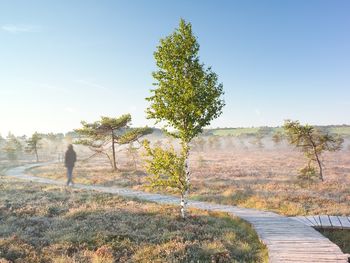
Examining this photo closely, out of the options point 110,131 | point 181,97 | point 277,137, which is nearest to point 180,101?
point 181,97

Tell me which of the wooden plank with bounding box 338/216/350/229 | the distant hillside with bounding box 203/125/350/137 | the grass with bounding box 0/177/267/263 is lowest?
the wooden plank with bounding box 338/216/350/229

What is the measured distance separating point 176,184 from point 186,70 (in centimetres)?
533

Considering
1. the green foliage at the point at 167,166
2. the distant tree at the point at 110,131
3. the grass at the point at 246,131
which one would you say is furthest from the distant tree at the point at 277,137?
the green foliage at the point at 167,166

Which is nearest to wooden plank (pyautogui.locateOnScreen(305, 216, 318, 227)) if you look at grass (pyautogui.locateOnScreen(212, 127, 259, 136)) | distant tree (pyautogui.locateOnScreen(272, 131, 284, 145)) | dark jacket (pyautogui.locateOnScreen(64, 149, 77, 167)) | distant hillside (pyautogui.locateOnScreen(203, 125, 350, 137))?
dark jacket (pyautogui.locateOnScreen(64, 149, 77, 167))

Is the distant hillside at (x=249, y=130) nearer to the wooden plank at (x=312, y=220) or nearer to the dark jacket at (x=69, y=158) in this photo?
the dark jacket at (x=69, y=158)

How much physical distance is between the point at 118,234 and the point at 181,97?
21.3 ft

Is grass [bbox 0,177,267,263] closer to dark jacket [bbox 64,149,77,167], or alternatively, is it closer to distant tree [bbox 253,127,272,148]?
dark jacket [bbox 64,149,77,167]

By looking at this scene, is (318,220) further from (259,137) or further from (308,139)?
(259,137)

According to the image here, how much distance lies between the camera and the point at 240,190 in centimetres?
2347

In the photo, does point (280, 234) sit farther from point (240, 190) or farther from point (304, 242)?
point (240, 190)

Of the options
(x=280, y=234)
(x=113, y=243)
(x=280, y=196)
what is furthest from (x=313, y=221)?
(x=113, y=243)

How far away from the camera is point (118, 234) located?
12.9 m

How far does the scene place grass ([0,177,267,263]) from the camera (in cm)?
1086

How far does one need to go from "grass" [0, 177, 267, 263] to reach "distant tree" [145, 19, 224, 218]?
194 centimetres
